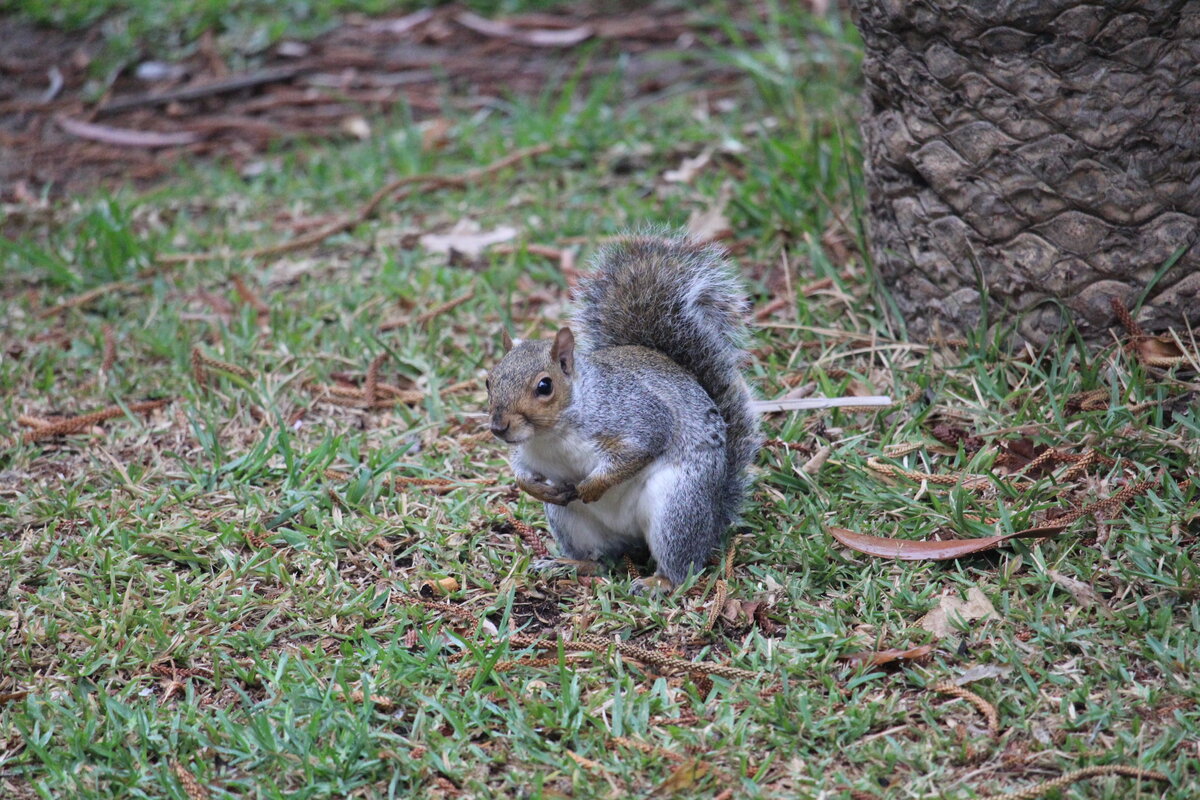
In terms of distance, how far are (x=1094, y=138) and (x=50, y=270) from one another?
358 centimetres

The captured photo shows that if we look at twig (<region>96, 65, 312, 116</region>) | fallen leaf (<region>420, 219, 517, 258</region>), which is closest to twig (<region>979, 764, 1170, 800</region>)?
fallen leaf (<region>420, 219, 517, 258</region>)

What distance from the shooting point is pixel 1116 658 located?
92.6 inches

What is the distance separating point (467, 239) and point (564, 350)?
6.28 ft

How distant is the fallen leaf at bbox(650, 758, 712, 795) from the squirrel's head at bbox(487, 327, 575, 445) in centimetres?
79

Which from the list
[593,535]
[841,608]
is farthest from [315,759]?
[841,608]

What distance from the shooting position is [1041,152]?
299 cm

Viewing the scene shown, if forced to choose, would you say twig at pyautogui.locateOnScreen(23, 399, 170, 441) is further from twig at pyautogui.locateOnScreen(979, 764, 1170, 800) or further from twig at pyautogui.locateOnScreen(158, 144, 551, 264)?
twig at pyautogui.locateOnScreen(979, 764, 1170, 800)

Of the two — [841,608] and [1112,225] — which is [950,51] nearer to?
[1112,225]

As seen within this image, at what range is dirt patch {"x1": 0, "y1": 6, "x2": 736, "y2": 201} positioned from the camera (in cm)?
542

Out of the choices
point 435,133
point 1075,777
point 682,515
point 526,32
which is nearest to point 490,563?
point 682,515

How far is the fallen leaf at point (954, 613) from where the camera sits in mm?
2496

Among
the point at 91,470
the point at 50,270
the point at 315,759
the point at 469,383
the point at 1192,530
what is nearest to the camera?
the point at 315,759

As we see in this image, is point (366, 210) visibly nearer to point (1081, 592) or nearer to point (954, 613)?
point (954, 613)

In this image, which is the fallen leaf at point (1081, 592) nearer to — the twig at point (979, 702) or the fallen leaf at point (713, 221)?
the twig at point (979, 702)
